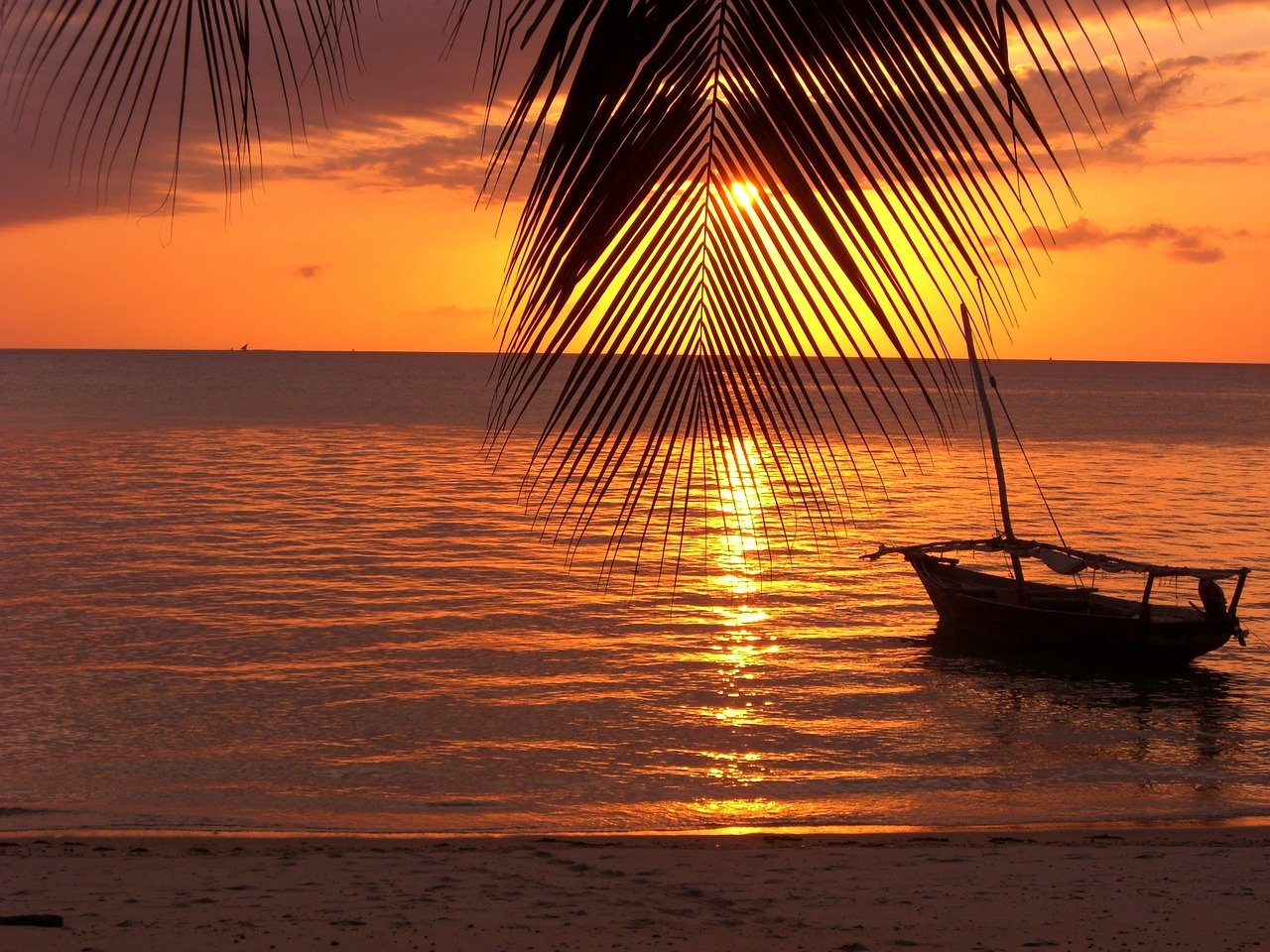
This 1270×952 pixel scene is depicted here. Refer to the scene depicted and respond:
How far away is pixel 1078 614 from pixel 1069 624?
0.78 feet

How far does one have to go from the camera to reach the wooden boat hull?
2023cm

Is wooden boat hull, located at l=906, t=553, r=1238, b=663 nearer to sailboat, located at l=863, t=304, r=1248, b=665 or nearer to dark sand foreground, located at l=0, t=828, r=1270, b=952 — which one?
sailboat, located at l=863, t=304, r=1248, b=665

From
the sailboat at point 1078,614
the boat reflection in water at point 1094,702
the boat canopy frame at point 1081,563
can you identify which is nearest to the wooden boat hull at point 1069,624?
the sailboat at point 1078,614

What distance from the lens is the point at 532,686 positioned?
18.1m

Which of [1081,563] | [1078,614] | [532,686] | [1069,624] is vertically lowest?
[532,686]

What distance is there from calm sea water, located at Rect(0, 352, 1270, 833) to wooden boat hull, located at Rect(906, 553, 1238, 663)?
52 cm

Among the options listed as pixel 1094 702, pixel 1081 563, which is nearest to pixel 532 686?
pixel 1094 702

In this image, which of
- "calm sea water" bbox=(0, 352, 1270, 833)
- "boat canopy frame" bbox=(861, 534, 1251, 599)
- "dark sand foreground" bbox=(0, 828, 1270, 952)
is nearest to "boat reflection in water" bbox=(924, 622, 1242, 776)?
"calm sea water" bbox=(0, 352, 1270, 833)

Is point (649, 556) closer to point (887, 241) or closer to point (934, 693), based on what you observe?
point (934, 693)

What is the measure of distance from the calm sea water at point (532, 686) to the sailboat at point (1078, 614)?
0.56m

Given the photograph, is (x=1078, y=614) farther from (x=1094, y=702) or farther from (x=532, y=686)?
(x=532, y=686)

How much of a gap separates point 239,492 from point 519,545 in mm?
13513

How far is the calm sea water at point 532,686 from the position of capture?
13.1m

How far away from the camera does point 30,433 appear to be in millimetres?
63781
